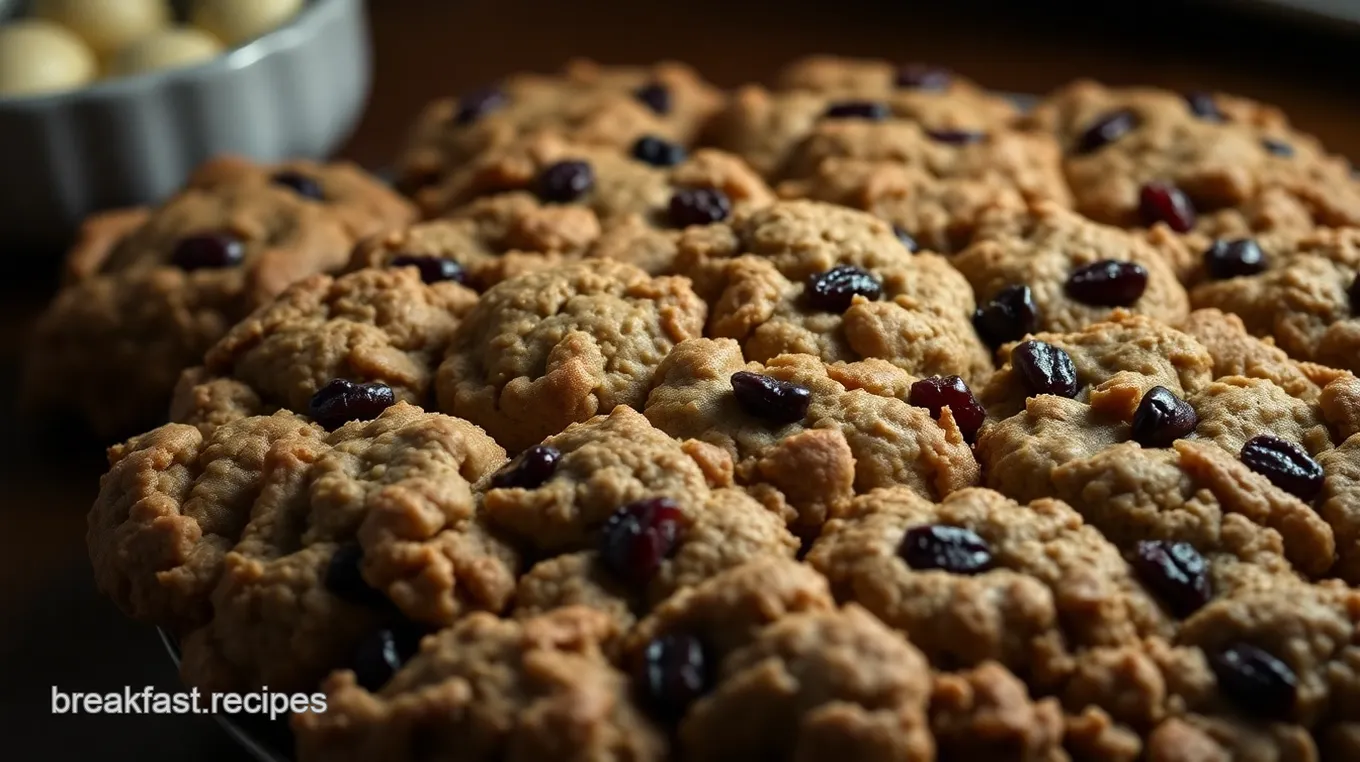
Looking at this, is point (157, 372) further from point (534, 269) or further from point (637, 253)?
point (637, 253)

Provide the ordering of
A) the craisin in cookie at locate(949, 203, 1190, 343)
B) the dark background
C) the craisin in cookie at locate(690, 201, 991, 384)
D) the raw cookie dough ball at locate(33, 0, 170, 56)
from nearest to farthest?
the craisin in cookie at locate(690, 201, 991, 384) < the craisin in cookie at locate(949, 203, 1190, 343) < the raw cookie dough ball at locate(33, 0, 170, 56) < the dark background

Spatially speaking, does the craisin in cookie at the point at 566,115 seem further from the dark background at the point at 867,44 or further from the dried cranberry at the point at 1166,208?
the dried cranberry at the point at 1166,208

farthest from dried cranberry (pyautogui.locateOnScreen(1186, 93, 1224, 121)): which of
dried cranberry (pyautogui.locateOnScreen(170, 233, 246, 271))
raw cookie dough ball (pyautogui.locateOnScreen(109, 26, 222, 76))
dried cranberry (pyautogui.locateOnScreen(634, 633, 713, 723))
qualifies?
raw cookie dough ball (pyautogui.locateOnScreen(109, 26, 222, 76))

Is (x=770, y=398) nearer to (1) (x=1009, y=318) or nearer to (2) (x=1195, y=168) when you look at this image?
(1) (x=1009, y=318)

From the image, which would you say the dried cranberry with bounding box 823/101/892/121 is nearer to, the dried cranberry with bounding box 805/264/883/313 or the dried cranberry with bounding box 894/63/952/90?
the dried cranberry with bounding box 894/63/952/90

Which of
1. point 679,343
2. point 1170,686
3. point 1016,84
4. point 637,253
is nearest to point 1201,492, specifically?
point 1170,686

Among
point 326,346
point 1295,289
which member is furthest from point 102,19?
point 1295,289
